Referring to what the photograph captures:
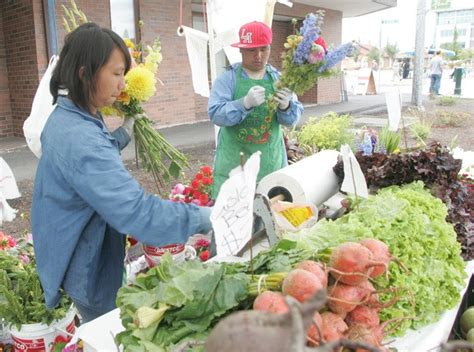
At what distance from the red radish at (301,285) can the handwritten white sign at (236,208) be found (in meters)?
0.19

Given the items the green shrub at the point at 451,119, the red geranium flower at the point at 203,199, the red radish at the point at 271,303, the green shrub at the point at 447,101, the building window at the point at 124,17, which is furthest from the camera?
the green shrub at the point at 447,101

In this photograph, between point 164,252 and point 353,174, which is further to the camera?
point 164,252

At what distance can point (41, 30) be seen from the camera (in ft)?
25.3

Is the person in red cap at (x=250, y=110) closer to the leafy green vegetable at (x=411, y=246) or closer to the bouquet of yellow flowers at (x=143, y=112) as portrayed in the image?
the bouquet of yellow flowers at (x=143, y=112)

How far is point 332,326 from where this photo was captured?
1.20 meters

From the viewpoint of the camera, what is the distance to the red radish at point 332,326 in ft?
3.87

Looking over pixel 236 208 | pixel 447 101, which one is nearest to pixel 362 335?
pixel 236 208

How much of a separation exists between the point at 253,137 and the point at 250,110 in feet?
0.75

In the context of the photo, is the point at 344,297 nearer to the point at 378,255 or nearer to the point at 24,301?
the point at 378,255

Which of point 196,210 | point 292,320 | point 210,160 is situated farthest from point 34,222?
point 210,160

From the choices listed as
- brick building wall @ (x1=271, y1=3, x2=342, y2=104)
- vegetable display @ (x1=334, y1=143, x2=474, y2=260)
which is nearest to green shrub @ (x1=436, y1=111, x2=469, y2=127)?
brick building wall @ (x1=271, y1=3, x2=342, y2=104)

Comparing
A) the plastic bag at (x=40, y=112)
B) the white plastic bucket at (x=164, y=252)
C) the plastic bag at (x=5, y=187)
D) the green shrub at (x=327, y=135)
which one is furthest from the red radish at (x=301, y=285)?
the green shrub at (x=327, y=135)

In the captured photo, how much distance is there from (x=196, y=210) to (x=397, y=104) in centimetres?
233

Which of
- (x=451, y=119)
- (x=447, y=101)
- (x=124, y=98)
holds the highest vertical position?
(x=124, y=98)
